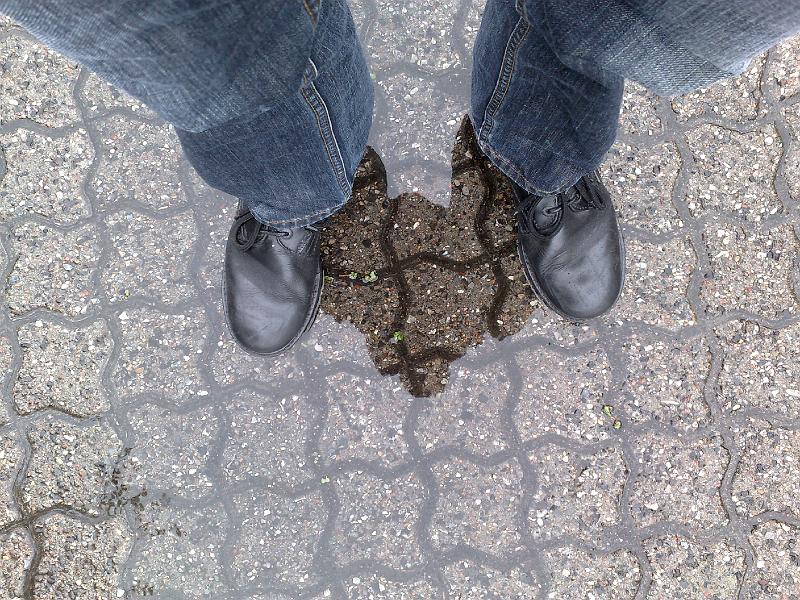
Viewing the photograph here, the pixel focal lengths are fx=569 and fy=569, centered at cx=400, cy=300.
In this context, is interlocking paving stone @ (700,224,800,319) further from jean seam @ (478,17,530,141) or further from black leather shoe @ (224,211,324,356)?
black leather shoe @ (224,211,324,356)

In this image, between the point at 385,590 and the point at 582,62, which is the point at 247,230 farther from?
the point at 385,590

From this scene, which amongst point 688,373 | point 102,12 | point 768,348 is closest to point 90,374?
point 102,12

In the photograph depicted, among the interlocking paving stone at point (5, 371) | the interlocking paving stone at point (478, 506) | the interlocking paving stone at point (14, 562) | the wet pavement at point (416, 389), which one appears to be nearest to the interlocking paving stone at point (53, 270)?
the wet pavement at point (416, 389)

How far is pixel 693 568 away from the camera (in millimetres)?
1894

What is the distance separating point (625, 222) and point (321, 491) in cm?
141

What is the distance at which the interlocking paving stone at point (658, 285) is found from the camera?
1.96 meters

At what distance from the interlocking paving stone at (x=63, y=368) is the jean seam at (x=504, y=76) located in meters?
1.46

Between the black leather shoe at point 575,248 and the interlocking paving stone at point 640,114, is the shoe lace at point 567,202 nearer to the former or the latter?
the black leather shoe at point 575,248

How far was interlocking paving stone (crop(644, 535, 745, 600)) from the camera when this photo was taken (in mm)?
1891

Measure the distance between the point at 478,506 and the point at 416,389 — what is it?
0.44 meters

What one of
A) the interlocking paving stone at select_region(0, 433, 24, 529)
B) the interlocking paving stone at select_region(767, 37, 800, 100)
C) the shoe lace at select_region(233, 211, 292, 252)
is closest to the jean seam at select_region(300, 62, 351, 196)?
the shoe lace at select_region(233, 211, 292, 252)

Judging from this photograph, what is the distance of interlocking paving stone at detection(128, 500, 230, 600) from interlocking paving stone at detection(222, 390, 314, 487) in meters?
0.18

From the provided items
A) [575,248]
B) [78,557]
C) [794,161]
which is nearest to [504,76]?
[575,248]

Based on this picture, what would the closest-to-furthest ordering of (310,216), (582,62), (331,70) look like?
(582,62)
(331,70)
(310,216)
